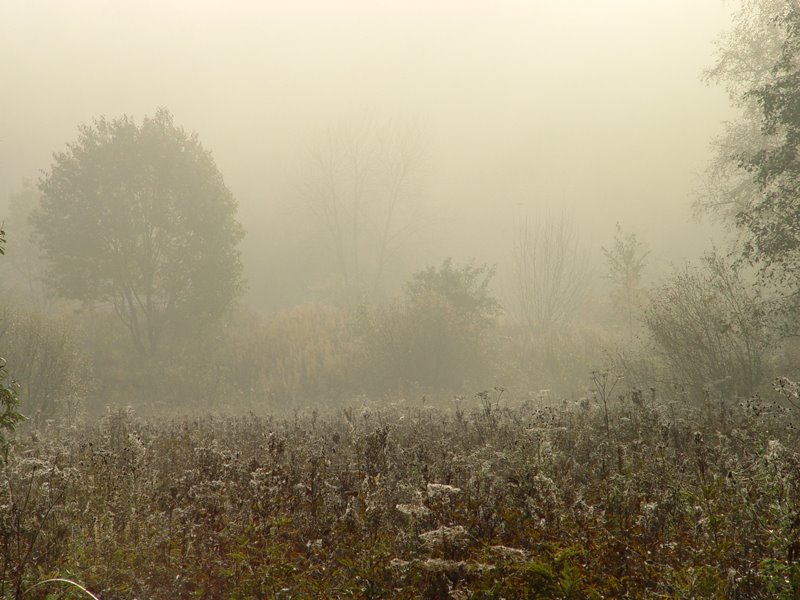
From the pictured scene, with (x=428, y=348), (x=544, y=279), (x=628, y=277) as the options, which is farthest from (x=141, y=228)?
(x=628, y=277)

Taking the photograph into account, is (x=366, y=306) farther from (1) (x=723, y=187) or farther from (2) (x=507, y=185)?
(2) (x=507, y=185)

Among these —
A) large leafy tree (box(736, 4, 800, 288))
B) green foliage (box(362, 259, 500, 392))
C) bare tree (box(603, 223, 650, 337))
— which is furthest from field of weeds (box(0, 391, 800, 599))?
bare tree (box(603, 223, 650, 337))

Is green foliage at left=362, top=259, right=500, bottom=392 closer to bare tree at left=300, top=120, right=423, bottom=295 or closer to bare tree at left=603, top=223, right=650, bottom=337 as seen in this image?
bare tree at left=603, top=223, right=650, bottom=337

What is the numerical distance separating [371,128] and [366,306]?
33.1 m

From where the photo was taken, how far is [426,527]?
3.93 m

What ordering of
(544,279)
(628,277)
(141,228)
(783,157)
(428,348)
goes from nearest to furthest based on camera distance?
(783,157)
(428,348)
(141,228)
(628,277)
(544,279)

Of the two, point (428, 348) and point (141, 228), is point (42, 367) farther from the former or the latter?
point (428, 348)

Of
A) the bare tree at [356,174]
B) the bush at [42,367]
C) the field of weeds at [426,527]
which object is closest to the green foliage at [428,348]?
the bush at [42,367]

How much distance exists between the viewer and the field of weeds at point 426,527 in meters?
3.04

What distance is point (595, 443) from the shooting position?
6895 mm

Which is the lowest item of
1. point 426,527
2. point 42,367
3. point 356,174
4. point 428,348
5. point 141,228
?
point 426,527

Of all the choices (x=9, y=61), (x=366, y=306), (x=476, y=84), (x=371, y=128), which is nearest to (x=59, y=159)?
(x=366, y=306)

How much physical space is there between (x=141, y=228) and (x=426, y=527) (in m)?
24.6

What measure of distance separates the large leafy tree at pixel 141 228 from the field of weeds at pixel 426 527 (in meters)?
19.2
